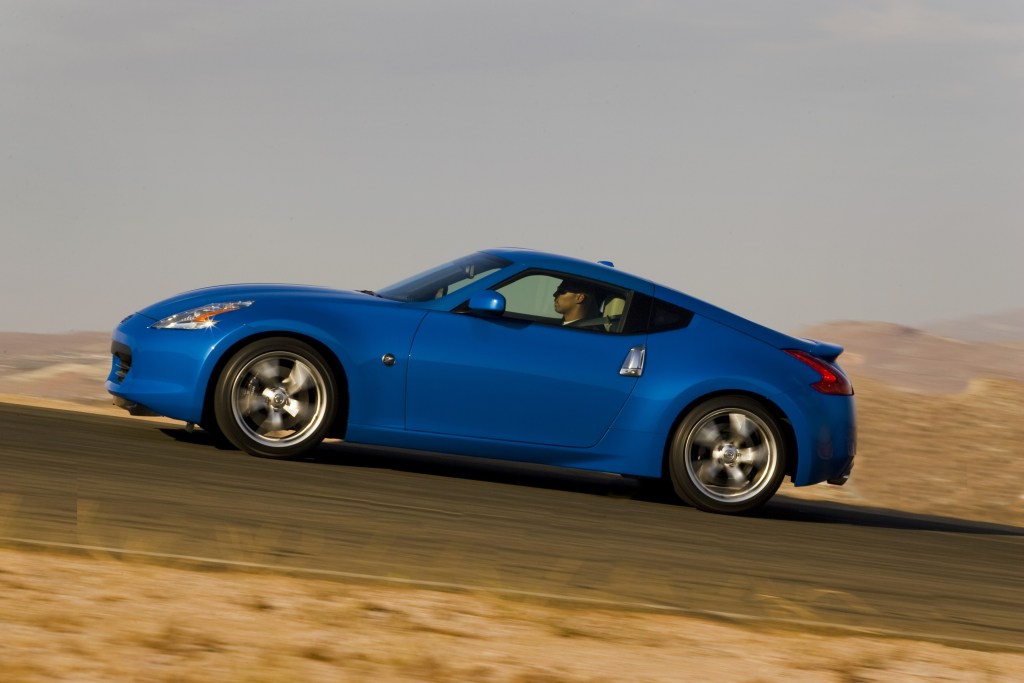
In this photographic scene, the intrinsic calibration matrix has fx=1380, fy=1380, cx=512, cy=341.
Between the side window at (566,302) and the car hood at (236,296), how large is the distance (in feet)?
2.66

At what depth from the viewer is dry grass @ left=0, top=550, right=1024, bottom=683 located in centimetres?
406

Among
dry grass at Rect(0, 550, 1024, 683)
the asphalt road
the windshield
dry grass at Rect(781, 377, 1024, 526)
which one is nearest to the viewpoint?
dry grass at Rect(0, 550, 1024, 683)

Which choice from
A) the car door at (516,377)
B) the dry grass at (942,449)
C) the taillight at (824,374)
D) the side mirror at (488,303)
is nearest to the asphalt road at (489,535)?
the car door at (516,377)

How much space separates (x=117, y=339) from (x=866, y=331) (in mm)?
113818

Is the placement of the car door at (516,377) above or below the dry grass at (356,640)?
above

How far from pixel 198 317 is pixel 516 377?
186 centimetres

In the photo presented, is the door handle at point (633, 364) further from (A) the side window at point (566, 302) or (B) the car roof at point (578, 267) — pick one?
(B) the car roof at point (578, 267)

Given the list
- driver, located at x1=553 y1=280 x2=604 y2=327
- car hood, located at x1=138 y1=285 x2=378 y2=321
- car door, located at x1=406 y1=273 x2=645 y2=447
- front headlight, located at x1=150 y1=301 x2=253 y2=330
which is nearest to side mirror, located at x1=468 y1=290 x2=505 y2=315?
car door, located at x1=406 y1=273 x2=645 y2=447

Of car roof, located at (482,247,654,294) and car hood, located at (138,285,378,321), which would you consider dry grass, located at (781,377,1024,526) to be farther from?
car hood, located at (138,285,378,321)

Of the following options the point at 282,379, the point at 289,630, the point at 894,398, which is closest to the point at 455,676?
the point at 289,630

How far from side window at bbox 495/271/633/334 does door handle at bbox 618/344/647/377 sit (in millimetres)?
171

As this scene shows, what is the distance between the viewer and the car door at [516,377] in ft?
26.1

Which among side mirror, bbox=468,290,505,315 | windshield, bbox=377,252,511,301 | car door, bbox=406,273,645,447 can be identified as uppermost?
windshield, bbox=377,252,511,301

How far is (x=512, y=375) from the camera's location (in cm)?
802
